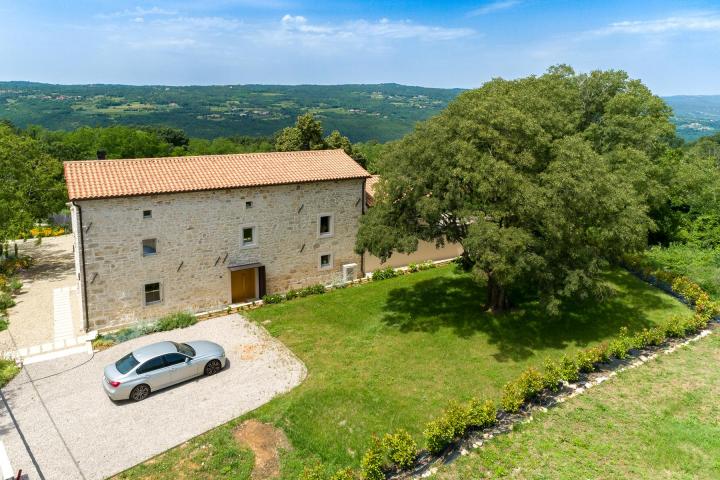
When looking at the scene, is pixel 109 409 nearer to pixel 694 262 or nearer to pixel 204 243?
pixel 204 243

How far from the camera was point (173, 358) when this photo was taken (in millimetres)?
16422

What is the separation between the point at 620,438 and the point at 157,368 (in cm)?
1451

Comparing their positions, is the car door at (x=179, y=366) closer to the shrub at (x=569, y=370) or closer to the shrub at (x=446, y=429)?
the shrub at (x=446, y=429)

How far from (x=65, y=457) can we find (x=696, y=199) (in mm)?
36408

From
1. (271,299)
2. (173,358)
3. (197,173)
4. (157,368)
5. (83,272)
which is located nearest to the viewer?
(157,368)

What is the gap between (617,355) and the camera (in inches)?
711

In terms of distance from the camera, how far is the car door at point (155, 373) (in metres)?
15.7

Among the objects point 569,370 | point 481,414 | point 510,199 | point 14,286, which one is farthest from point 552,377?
point 14,286

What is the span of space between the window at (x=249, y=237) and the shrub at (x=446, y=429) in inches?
561

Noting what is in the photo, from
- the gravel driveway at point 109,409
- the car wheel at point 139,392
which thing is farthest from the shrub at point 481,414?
the car wheel at point 139,392

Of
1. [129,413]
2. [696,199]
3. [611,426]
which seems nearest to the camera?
[611,426]

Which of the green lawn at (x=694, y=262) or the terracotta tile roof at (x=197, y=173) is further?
the green lawn at (x=694, y=262)

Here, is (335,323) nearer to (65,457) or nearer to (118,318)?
(118,318)

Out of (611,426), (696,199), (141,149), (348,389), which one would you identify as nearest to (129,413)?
(348,389)
